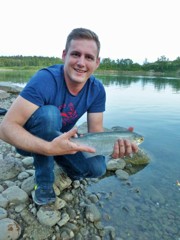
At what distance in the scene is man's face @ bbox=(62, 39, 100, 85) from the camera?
11.6 feet

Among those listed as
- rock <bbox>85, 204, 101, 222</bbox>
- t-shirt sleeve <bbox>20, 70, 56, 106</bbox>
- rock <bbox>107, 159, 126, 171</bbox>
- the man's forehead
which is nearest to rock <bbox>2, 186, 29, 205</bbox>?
rock <bbox>85, 204, 101, 222</bbox>

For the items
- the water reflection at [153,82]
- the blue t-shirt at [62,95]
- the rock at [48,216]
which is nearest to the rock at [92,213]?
the rock at [48,216]

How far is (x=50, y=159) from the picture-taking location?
3418 millimetres

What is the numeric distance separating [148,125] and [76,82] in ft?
27.0

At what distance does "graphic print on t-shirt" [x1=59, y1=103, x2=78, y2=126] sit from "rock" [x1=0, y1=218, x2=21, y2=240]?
5.23 feet

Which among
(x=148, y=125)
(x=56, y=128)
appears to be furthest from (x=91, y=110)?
(x=148, y=125)

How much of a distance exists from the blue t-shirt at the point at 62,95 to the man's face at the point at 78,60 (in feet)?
0.50

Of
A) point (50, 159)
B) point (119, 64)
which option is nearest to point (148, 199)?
point (50, 159)

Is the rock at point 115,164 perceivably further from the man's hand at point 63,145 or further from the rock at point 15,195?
the man's hand at point 63,145

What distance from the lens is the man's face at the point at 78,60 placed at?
3.54 metres

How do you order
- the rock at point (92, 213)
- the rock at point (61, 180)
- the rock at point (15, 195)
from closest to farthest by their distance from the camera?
1. the rock at point (15, 195)
2. the rock at point (92, 213)
3. the rock at point (61, 180)

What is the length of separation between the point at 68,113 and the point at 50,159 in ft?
2.50

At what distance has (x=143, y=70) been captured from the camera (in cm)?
12288

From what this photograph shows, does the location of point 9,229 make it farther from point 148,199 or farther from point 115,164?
point 115,164
